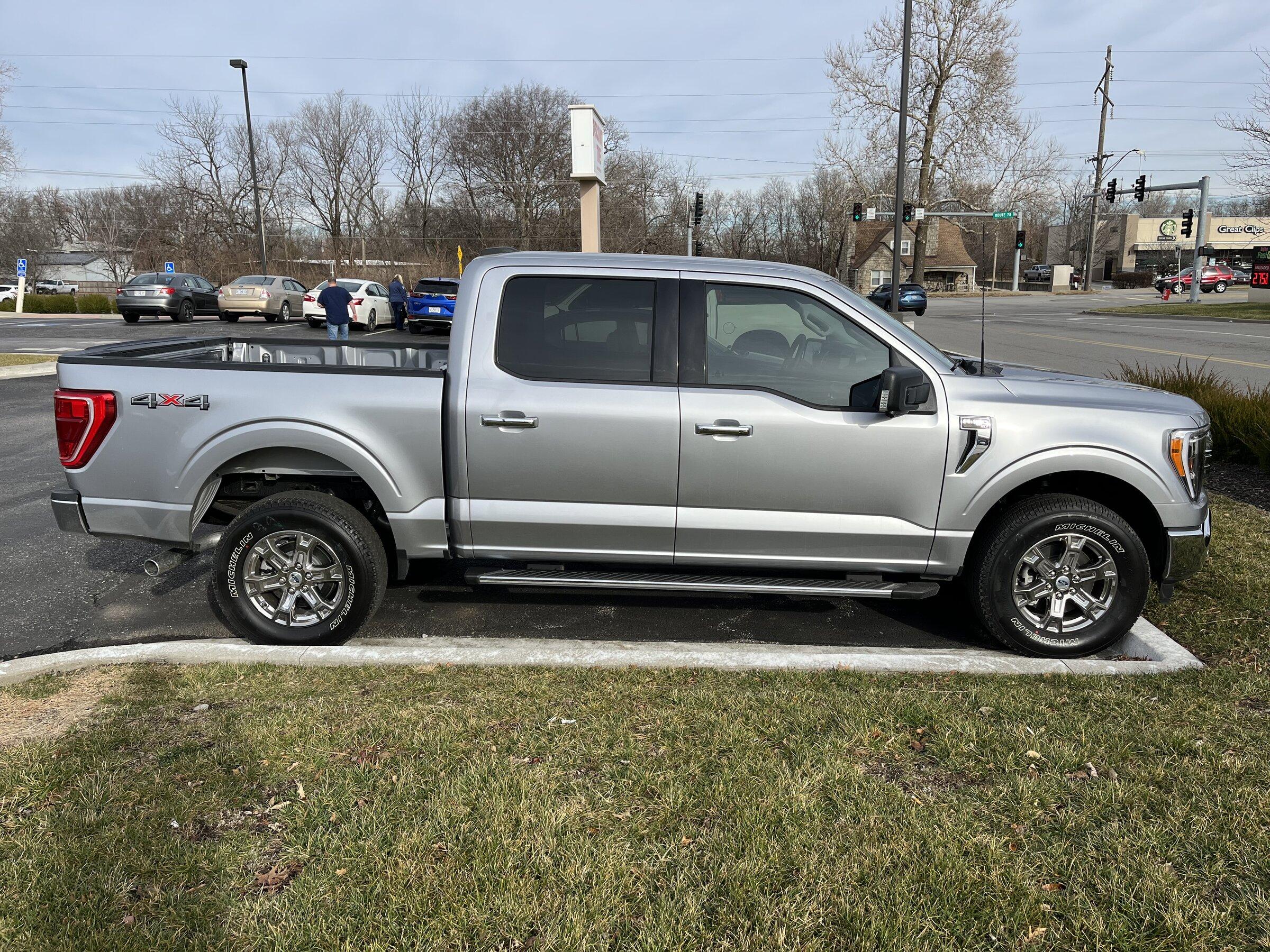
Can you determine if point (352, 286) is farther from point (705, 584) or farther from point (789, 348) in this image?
point (705, 584)

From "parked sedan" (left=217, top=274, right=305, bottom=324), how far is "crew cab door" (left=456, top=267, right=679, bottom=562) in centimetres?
2632

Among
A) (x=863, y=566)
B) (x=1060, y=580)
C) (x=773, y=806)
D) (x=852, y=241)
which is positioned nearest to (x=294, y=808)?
(x=773, y=806)

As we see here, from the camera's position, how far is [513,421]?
14.3ft

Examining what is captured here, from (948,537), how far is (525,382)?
2.24 meters

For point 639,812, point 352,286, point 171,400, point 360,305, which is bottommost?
point 639,812

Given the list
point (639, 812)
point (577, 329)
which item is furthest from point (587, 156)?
point (639, 812)

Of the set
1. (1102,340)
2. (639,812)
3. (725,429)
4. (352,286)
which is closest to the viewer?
(639,812)

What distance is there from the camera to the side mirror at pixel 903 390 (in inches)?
165

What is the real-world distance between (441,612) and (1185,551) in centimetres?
398

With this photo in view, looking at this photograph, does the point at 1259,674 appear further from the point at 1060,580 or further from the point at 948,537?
the point at 948,537

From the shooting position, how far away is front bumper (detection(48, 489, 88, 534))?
4574 millimetres

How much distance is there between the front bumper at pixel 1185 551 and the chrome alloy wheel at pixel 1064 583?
317 mm

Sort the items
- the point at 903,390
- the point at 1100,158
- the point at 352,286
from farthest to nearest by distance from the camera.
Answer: the point at 1100,158 → the point at 352,286 → the point at 903,390

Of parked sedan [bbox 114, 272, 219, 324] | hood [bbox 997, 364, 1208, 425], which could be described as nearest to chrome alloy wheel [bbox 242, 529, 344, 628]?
hood [bbox 997, 364, 1208, 425]
